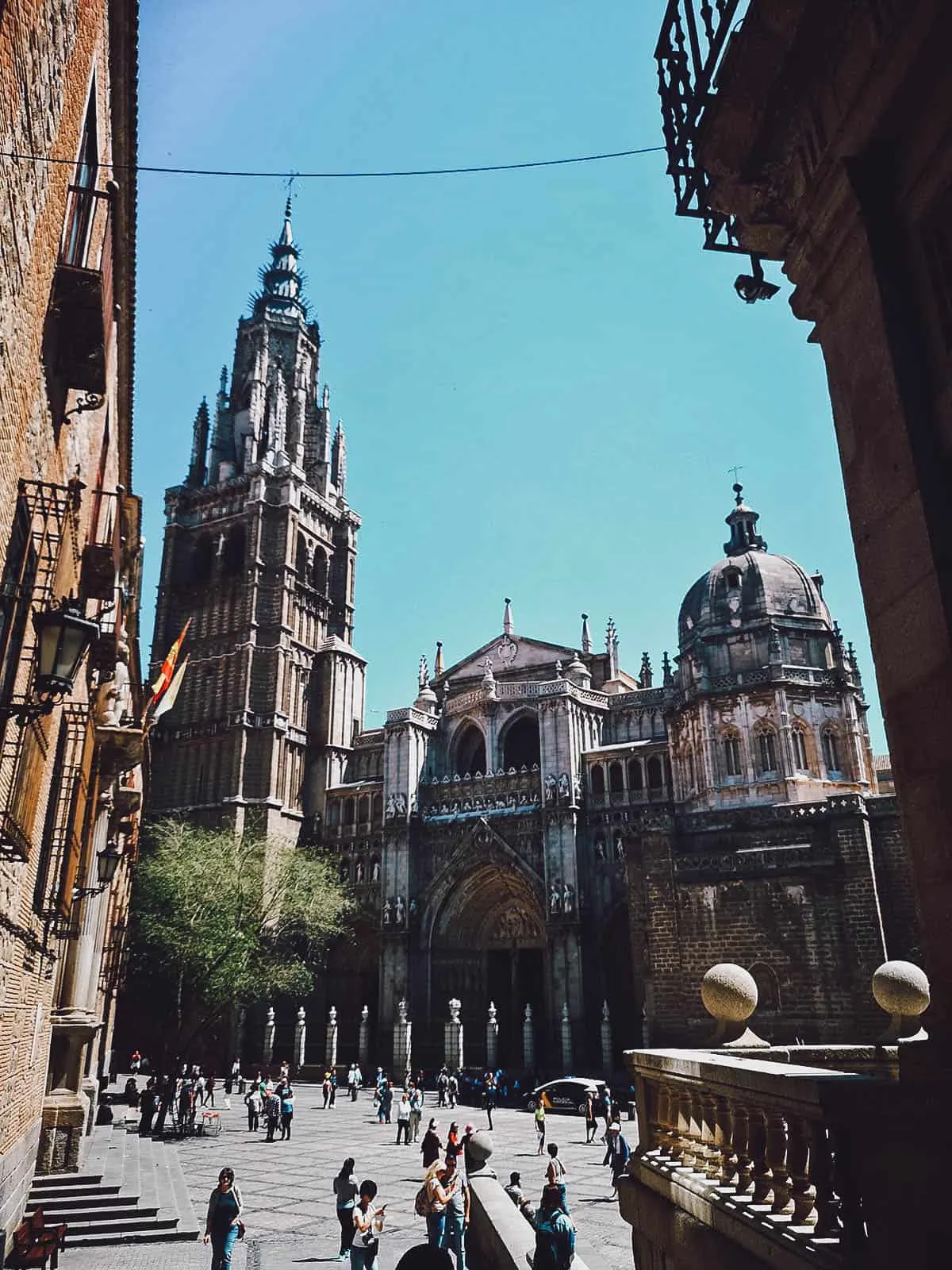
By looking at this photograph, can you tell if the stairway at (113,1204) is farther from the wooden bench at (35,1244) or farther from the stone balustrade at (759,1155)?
the stone balustrade at (759,1155)

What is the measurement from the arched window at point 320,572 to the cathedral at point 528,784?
15 cm

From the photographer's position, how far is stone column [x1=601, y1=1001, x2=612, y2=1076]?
103ft

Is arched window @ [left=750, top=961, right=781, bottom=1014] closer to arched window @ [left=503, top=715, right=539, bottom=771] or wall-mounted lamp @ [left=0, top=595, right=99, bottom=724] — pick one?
arched window @ [left=503, top=715, right=539, bottom=771]

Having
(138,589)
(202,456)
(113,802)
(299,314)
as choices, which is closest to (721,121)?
(113,802)

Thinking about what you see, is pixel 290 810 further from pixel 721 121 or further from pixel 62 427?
pixel 721 121

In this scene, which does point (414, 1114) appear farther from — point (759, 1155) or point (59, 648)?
point (759, 1155)

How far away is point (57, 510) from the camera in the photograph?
6.57m

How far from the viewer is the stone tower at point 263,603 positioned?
1794 inches

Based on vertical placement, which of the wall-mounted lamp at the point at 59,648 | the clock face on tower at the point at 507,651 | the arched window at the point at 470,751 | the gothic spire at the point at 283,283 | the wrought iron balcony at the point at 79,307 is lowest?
the wall-mounted lamp at the point at 59,648

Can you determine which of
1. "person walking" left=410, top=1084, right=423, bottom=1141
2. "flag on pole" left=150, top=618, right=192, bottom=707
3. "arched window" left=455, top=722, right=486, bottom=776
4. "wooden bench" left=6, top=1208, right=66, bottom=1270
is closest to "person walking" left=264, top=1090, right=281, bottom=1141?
"person walking" left=410, top=1084, right=423, bottom=1141

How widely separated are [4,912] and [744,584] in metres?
31.6

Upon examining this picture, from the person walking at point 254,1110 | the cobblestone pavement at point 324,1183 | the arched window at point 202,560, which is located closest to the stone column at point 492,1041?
the cobblestone pavement at point 324,1183

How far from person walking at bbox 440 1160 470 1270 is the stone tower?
114ft

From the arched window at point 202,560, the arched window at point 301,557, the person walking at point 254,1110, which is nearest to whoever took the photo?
the person walking at point 254,1110
